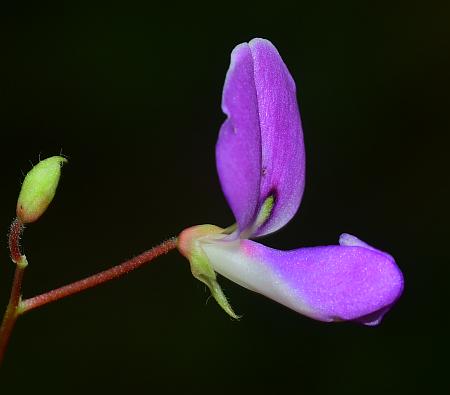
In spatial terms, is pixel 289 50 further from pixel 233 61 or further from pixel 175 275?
pixel 233 61

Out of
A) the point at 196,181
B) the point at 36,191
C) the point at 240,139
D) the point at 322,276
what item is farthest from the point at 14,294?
the point at 196,181

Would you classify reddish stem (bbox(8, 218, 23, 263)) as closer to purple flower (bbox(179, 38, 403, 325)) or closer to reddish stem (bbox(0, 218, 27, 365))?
reddish stem (bbox(0, 218, 27, 365))

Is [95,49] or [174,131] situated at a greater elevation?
[95,49]

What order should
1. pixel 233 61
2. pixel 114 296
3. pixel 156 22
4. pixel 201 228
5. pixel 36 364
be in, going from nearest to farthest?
pixel 233 61
pixel 201 228
pixel 36 364
pixel 114 296
pixel 156 22

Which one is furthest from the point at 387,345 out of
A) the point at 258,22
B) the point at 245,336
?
the point at 258,22

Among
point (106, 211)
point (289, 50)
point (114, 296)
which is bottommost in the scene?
point (114, 296)

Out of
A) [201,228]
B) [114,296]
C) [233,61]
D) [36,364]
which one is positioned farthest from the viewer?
[114,296]

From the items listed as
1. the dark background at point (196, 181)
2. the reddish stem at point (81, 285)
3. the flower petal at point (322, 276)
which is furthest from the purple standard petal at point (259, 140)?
the dark background at point (196, 181)

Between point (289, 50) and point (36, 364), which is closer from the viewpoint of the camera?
point (36, 364)

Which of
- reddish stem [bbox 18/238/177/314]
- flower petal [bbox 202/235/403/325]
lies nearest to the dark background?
flower petal [bbox 202/235/403/325]
